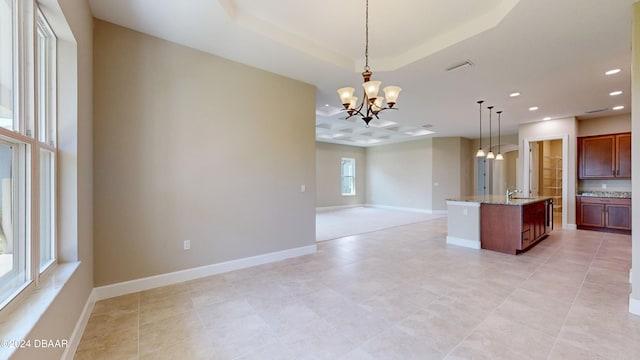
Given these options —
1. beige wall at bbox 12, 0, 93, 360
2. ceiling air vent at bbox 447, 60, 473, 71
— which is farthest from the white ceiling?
beige wall at bbox 12, 0, 93, 360

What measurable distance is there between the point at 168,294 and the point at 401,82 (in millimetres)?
4644

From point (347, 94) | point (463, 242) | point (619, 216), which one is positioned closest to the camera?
point (347, 94)

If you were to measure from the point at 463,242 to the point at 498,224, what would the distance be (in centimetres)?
72

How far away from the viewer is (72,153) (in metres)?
2.18

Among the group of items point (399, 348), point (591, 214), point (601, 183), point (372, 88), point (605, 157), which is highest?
point (372, 88)

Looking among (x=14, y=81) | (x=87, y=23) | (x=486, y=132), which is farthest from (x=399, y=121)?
(x=14, y=81)

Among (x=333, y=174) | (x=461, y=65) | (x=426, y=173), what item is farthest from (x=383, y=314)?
(x=333, y=174)

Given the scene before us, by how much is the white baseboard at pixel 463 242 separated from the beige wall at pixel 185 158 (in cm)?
311

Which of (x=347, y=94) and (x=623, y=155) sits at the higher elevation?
(x=347, y=94)

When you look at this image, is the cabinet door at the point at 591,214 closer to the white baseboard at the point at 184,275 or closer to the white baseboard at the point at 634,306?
the white baseboard at the point at 634,306

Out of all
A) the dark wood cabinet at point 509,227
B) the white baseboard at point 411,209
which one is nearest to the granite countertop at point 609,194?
the dark wood cabinet at point 509,227

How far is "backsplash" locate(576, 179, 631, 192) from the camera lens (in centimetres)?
666

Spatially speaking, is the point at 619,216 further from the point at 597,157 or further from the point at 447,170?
the point at 447,170

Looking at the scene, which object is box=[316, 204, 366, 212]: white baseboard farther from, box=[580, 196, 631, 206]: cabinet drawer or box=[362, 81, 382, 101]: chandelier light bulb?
box=[362, 81, 382, 101]: chandelier light bulb
